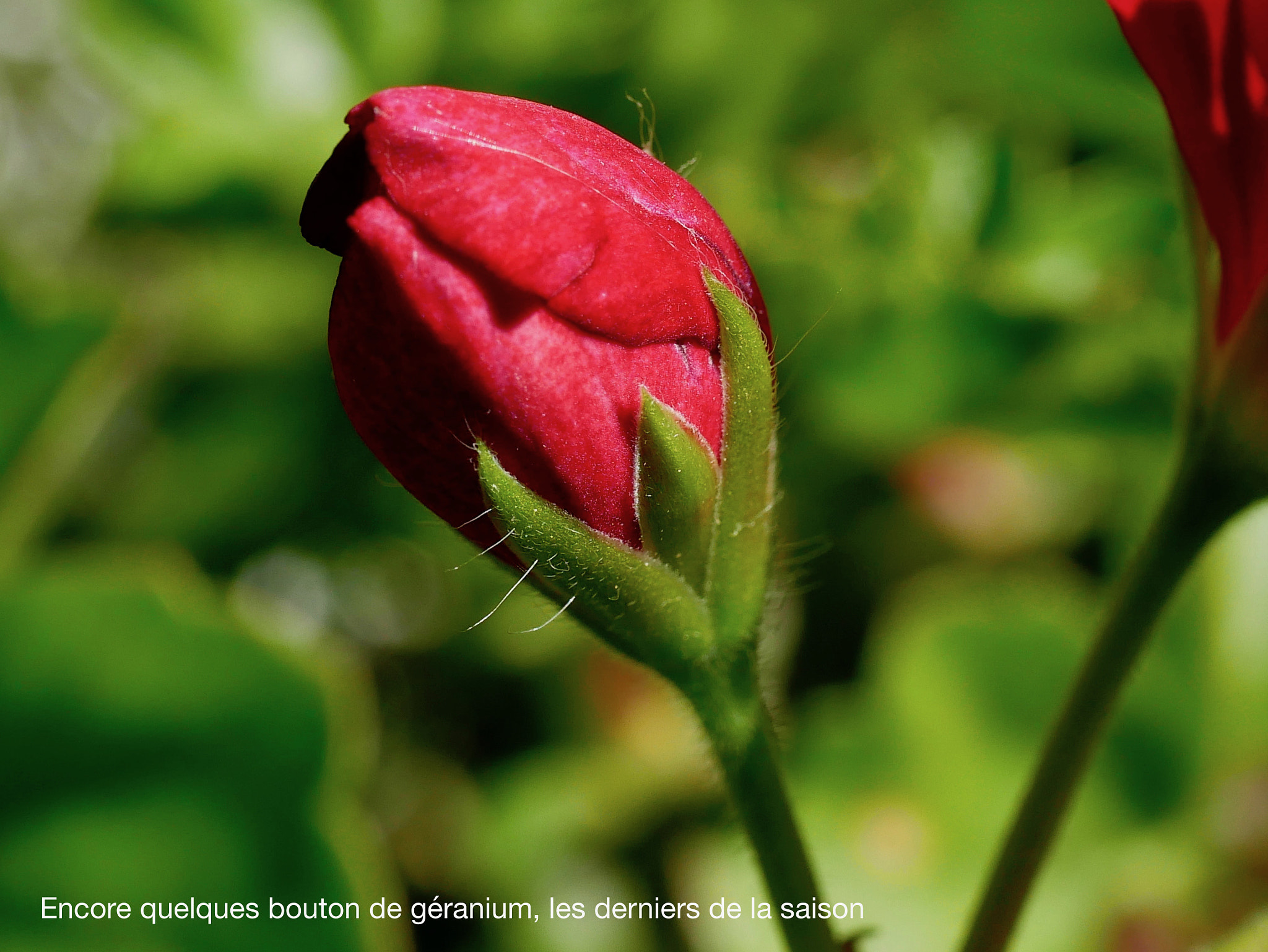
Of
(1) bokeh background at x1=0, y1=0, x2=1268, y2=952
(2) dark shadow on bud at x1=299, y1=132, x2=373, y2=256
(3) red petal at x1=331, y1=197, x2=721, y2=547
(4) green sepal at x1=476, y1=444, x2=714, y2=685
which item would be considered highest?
(2) dark shadow on bud at x1=299, y1=132, x2=373, y2=256

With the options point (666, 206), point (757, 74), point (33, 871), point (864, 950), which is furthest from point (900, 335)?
point (33, 871)

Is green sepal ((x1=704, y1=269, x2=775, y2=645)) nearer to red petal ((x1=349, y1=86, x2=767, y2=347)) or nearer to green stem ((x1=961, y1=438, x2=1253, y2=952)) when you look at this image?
red petal ((x1=349, y1=86, x2=767, y2=347))

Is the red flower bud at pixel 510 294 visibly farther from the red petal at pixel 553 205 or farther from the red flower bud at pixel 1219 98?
the red flower bud at pixel 1219 98

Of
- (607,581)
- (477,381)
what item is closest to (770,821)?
(607,581)

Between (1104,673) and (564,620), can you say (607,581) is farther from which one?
(564,620)

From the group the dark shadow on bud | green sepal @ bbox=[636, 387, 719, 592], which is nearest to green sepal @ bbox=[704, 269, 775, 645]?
green sepal @ bbox=[636, 387, 719, 592]

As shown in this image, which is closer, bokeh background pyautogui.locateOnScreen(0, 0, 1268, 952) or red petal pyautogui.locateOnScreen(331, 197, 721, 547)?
red petal pyautogui.locateOnScreen(331, 197, 721, 547)

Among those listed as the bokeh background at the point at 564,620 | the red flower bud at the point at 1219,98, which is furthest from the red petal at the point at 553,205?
the bokeh background at the point at 564,620
